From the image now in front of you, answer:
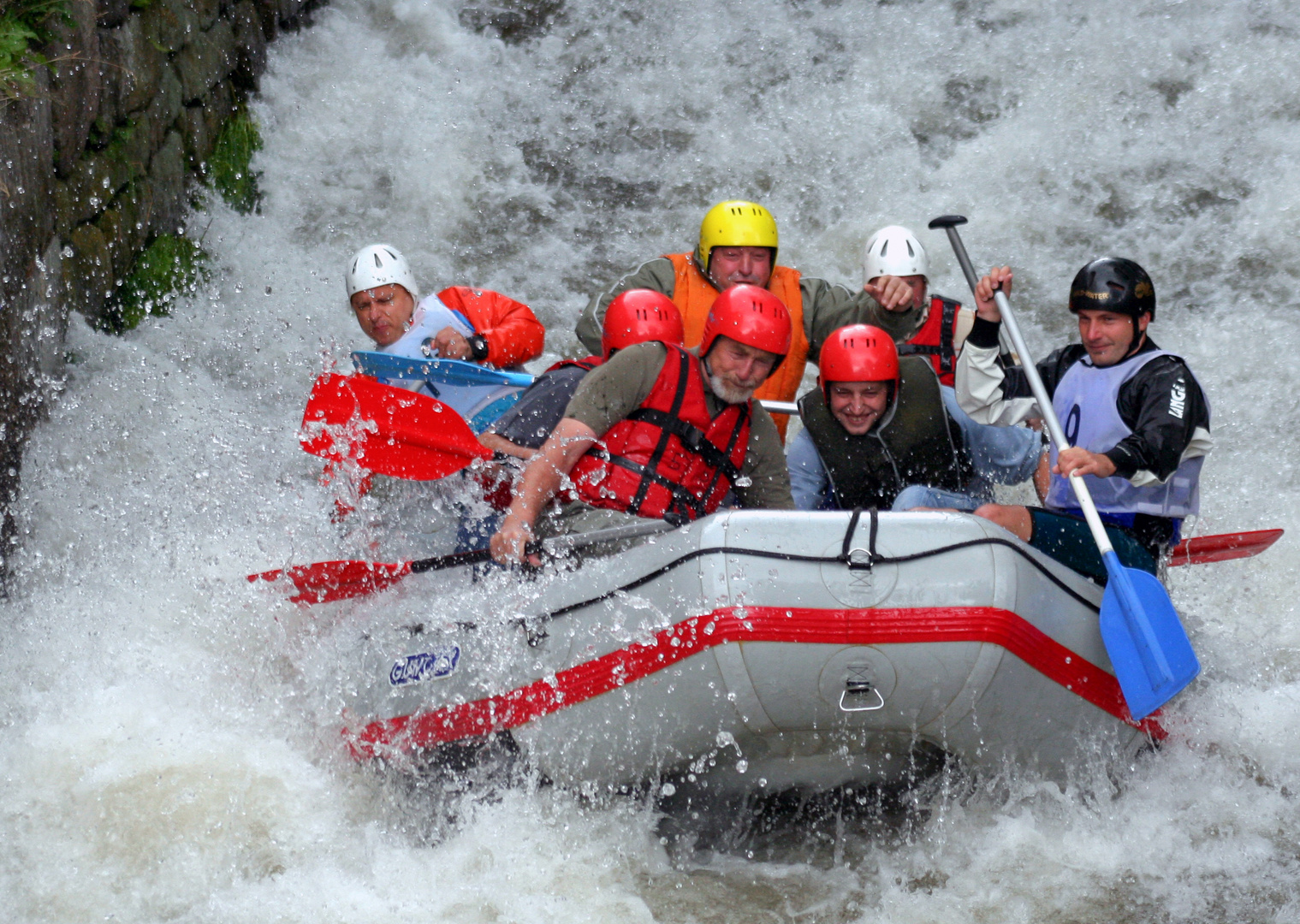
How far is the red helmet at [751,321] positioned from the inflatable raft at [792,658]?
0.62 m

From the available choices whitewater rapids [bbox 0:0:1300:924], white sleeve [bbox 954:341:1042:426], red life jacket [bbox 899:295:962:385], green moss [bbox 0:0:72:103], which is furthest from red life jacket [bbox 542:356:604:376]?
green moss [bbox 0:0:72:103]

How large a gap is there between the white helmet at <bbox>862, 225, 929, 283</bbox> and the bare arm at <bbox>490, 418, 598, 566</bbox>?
72.6 inches

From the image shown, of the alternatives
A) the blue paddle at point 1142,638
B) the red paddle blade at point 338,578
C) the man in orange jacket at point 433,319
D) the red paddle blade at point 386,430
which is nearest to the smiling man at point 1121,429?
the blue paddle at point 1142,638

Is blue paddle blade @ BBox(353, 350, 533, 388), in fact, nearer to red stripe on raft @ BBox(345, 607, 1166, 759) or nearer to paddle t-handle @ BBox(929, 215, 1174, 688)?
red stripe on raft @ BBox(345, 607, 1166, 759)

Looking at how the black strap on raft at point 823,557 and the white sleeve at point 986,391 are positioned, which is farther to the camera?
the white sleeve at point 986,391

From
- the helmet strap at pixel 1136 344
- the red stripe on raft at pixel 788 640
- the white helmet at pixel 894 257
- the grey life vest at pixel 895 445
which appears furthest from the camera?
the white helmet at pixel 894 257

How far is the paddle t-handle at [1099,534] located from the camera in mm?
3348

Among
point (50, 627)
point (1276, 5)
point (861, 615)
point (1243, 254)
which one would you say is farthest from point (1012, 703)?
point (1276, 5)

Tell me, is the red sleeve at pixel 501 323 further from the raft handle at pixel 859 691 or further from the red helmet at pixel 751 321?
the raft handle at pixel 859 691

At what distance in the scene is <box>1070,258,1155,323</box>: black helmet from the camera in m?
3.70

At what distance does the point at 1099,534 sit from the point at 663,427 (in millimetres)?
1206

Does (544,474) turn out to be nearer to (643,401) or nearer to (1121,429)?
(643,401)

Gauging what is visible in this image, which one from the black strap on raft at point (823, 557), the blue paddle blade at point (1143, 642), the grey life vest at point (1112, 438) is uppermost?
the grey life vest at point (1112, 438)

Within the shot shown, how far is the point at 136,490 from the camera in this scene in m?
5.65
